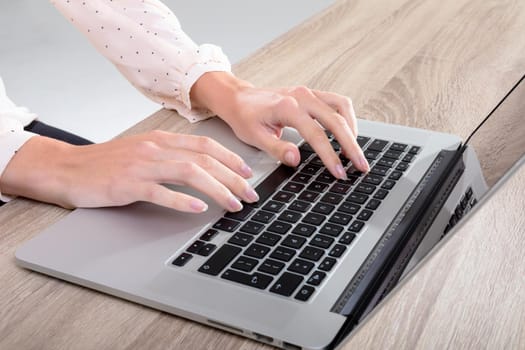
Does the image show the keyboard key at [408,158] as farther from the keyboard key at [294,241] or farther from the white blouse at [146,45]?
the white blouse at [146,45]

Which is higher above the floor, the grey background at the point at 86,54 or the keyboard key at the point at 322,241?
the keyboard key at the point at 322,241

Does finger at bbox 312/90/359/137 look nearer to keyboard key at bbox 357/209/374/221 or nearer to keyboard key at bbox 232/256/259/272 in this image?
keyboard key at bbox 357/209/374/221

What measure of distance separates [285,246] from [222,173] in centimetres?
13

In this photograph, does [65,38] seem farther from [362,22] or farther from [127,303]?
[127,303]

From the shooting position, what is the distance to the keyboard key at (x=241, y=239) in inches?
25.9

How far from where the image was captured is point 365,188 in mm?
754

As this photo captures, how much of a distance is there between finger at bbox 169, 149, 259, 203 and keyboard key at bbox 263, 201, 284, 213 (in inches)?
0.5

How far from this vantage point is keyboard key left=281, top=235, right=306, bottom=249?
0.65 metres

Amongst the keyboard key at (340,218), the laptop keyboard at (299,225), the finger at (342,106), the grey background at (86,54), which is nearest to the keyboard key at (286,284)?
the laptop keyboard at (299,225)

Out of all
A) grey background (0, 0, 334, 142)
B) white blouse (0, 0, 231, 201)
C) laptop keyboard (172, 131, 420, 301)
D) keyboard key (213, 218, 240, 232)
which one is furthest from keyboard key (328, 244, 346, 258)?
grey background (0, 0, 334, 142)

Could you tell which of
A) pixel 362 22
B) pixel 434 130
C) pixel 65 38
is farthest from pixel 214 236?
pixel 65 38

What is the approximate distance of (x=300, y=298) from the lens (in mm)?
580

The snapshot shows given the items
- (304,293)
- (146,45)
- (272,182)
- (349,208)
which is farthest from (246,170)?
(146,45)

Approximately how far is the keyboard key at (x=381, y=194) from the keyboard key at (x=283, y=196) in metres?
0.08
